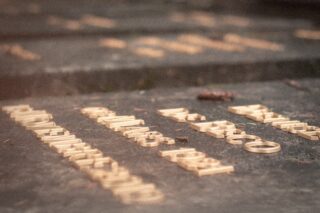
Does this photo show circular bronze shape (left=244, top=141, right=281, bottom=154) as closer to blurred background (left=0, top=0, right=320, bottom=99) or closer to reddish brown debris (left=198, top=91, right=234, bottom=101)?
reddish brown debris (left=198, top=91, right=234, bottom=101)

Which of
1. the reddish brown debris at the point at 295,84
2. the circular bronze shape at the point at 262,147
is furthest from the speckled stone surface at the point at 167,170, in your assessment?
the reddish brown debris at the point at 295,84

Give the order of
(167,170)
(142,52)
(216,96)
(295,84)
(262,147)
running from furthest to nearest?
(142,52) → (295,84) → (216,96) → (262,147) → (167,170)

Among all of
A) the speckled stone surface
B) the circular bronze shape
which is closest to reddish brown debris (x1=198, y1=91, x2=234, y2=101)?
the speckled stone surface

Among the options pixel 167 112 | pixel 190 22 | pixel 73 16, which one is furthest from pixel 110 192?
pixel 73 16

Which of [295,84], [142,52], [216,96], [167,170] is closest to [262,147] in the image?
[167,170]

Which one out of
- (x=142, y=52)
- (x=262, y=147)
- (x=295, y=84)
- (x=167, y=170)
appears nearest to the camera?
(x=167, y=170)

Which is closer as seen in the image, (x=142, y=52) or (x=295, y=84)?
(x=295, y=84)

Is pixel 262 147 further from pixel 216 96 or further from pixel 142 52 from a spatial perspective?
pixel 142 52

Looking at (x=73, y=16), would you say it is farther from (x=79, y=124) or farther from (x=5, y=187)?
(x=5, y=187)
